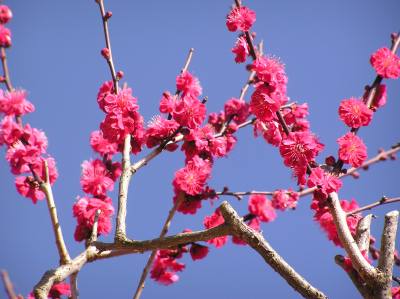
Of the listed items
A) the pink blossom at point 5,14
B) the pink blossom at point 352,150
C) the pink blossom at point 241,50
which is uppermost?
the pink blossom at point 5,14

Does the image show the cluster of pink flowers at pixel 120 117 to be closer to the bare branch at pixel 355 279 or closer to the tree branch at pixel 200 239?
the tree branch at pixel 200 239

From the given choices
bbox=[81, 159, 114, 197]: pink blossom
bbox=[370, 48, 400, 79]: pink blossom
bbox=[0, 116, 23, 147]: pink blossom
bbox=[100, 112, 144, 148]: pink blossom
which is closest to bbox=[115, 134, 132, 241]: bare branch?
bbox=[100, 112, 144, 148]: pink blossom

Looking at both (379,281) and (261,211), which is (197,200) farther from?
(379,281)

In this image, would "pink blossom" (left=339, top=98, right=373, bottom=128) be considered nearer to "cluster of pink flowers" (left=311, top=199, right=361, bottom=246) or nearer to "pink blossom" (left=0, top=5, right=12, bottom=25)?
"cluster of pink flowers" (left=311, top=199, right=361, bottom=246)

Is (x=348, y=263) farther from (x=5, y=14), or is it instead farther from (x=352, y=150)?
(x=5, y=14)

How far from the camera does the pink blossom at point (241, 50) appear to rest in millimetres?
2846

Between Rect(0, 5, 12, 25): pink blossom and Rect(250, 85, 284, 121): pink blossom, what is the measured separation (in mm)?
2162

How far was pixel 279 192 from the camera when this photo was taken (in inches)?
131

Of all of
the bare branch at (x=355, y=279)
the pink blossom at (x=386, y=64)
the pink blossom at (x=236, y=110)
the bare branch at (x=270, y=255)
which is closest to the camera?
the bare branch at (x=270, y=255)

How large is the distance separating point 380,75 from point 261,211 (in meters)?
1.33

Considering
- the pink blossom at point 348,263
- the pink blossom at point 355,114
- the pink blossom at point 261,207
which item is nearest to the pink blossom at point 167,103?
the pink blossom at point 261,207

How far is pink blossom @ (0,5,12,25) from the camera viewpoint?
3350mm

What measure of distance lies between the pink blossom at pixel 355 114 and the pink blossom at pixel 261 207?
0.94m

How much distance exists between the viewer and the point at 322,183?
246 cm
